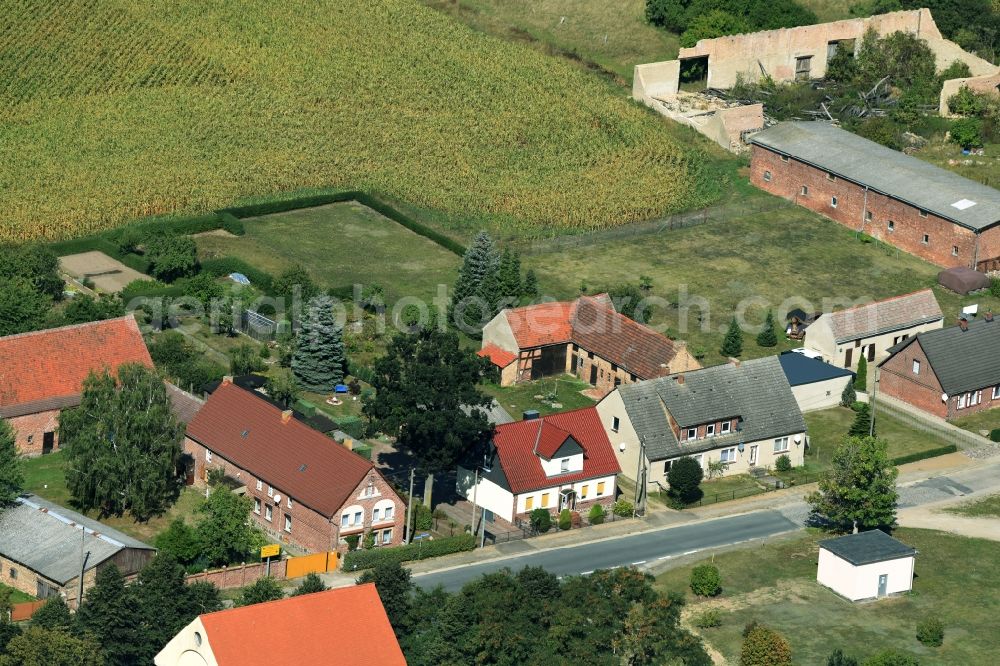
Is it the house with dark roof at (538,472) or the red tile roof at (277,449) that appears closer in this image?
the red tile roof at (277,449)

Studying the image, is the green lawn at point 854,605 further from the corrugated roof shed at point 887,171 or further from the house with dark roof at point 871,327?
the corrugated roof shed at point 887,171

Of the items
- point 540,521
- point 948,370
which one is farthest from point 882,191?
point 540,521

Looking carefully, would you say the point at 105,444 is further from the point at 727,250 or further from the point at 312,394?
the point at 727,250

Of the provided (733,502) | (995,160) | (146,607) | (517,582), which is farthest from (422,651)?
(995,160)

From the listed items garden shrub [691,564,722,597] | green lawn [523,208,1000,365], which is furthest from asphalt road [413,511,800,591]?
green lawn [523,208,1000,365]

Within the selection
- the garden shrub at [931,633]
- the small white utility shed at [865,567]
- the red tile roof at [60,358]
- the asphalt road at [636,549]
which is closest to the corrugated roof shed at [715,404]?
the asphalt road at [636,549]

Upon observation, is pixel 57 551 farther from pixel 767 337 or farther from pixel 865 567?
pixel 767 337
